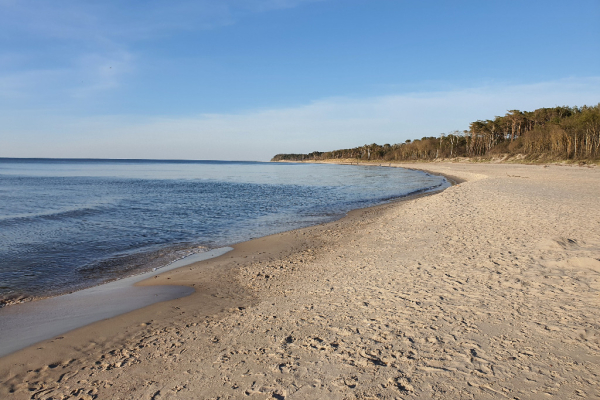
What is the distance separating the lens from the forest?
50.7 metres

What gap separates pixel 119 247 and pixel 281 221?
7522 mm

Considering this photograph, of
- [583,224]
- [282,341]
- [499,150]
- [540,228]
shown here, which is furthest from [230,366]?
[499,150]

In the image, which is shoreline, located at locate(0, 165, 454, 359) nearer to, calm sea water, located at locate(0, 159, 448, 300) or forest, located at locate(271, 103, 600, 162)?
calm sea water, located at locate(0, 159, 448, 300)

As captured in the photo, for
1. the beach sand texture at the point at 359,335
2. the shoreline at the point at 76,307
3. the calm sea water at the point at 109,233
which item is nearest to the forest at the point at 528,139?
the calm sea water at the point at 109,233

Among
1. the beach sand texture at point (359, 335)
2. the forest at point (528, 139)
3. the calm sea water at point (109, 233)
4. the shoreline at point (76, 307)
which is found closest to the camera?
the beach sand texture at point (359, 335)

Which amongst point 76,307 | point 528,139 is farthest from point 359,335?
point 528,139

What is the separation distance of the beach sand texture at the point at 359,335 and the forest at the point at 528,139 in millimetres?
52512

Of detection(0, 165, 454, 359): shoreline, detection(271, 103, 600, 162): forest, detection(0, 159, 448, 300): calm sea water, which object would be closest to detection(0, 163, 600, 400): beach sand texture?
detection(0, 165, 454, 359): shoreline

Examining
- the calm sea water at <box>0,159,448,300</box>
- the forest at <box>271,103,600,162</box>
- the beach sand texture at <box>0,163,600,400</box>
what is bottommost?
the calm sea water at <box>0,159,448,300</box>

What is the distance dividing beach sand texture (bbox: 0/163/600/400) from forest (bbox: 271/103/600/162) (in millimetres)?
52512

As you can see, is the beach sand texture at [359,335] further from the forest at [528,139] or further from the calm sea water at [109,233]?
the forest at [528,139]

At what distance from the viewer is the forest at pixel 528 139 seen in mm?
50688

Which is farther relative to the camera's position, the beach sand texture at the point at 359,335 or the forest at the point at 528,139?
the forest at the point at 528,139

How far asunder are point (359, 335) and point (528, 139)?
7864 cm
